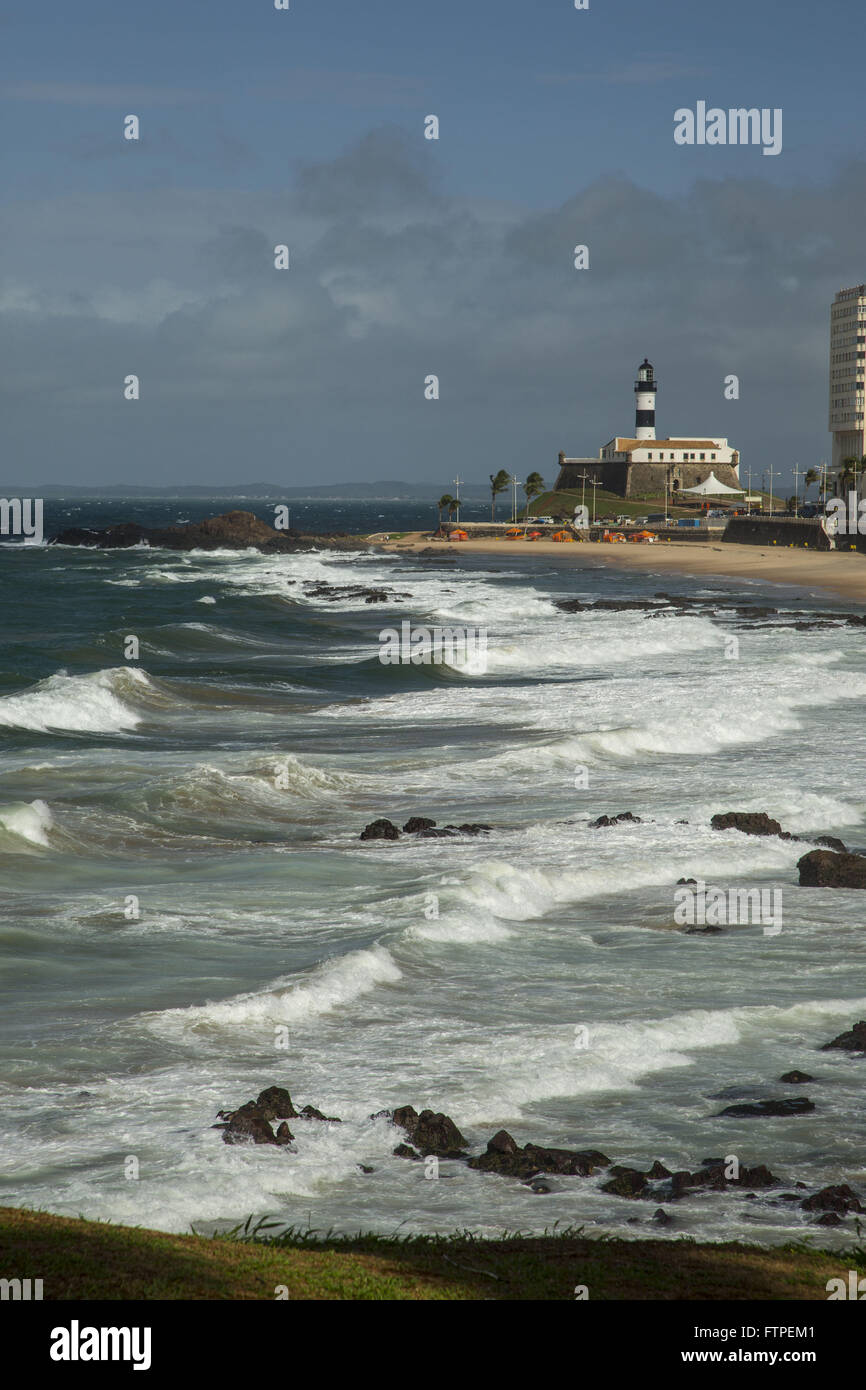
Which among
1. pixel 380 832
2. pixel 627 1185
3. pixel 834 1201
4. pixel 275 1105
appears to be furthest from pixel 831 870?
pixel 275 1105

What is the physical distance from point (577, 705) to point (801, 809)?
13.5 meters

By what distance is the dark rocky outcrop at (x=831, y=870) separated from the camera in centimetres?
1903

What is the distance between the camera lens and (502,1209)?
9812mm

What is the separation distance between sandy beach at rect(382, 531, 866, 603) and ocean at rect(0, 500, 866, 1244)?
48.3 m

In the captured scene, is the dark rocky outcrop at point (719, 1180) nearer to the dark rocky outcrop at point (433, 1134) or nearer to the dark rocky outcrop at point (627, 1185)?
the dark rocky outcrop at point (627, 1185)

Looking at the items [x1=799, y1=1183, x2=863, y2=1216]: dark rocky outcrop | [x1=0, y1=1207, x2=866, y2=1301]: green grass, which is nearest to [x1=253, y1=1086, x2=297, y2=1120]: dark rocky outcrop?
[x1=0, y1=1207, x2=866, y2=1301]: green grass

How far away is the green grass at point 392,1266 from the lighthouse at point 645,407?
17073 centimetres

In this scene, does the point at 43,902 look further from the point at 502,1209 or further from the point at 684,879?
the point at 502,1209

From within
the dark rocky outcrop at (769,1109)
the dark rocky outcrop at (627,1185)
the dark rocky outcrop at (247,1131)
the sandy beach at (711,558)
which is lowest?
the dark rocky outcrop at (769,1109)

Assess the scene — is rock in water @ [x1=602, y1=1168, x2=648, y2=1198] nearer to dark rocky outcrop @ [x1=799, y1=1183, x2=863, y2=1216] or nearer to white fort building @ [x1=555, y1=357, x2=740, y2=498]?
dark rocky outcrop @ [x1=799, y1=1183, x2=863, y2=1216]

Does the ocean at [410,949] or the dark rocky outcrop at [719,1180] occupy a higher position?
the ocean at [410,949]

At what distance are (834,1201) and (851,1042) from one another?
11.2 feet

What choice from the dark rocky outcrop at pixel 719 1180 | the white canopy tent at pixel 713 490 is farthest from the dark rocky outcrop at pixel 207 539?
the dark rocky outcrop at pixel 719 1180

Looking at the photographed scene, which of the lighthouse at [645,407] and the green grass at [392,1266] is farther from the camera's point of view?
the lighthouse at [645,407]
